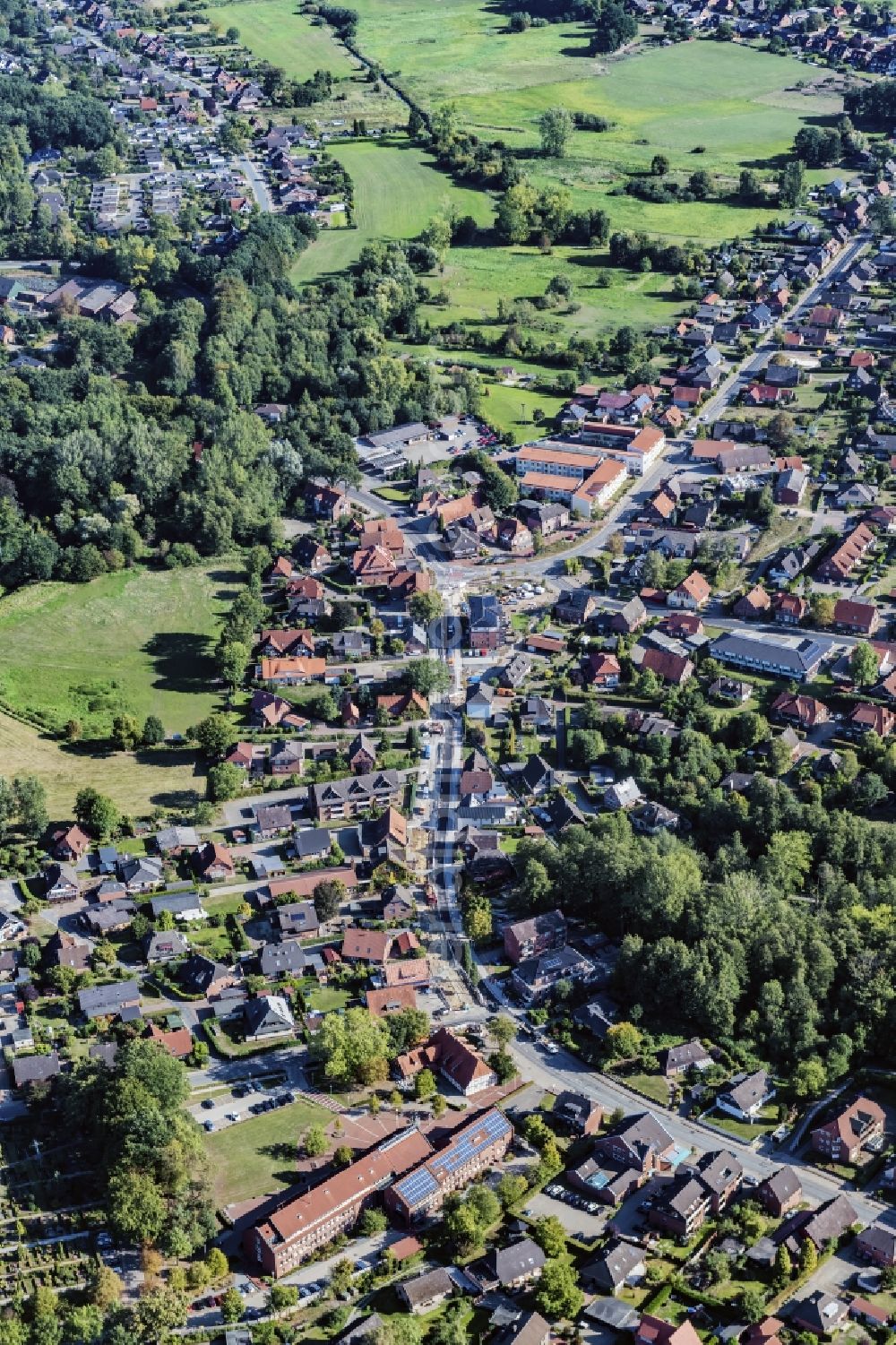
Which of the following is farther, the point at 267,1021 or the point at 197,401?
the point at 197,401

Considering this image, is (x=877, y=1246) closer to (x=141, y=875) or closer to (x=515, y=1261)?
(x=515, y=1261)

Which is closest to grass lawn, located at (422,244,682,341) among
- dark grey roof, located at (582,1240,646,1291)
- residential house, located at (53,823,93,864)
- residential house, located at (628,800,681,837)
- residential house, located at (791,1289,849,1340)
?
residential house, located at (628,800,681,837)

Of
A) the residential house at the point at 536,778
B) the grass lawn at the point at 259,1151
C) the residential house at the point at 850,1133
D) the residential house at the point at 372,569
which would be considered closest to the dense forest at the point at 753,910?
the residential house at the point at 850,1133

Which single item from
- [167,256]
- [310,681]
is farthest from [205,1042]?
[167,256]

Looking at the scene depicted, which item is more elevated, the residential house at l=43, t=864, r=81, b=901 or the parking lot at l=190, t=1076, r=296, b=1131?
the residential house at l=43, t=864, r=81, b=901

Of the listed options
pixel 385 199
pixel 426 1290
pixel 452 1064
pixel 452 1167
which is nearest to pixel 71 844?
pixel 452 1064

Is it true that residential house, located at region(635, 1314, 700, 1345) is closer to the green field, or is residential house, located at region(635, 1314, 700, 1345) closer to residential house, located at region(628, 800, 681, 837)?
residential house, located at region(628, 800, 681, 837)

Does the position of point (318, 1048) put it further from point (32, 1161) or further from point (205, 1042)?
point (32, 1161)
